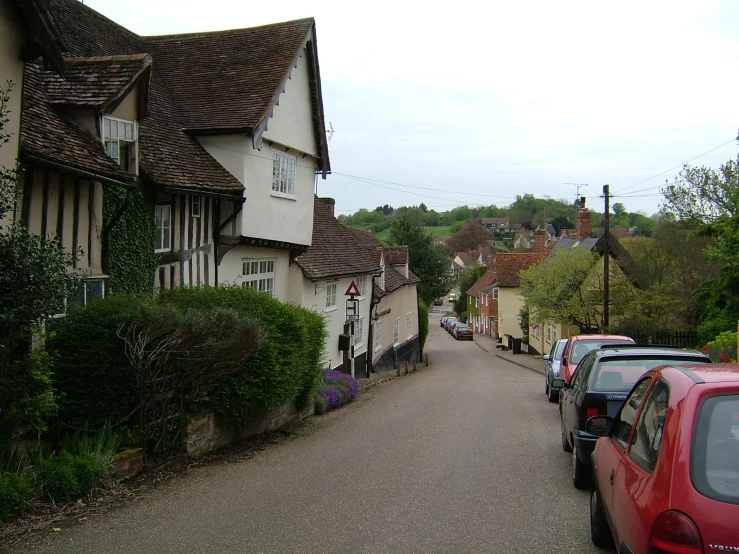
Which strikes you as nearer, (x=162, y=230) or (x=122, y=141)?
(x=122, y=141)

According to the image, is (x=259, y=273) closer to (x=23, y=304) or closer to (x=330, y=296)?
(x=330, y=296)

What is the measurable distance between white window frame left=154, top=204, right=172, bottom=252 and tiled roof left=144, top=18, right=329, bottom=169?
9.20 feet

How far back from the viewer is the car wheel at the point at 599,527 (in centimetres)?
569

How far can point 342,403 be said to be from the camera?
1716 cm

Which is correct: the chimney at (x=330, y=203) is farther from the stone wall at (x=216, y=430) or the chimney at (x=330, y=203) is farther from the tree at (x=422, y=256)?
the tree at (x=422, y=256)

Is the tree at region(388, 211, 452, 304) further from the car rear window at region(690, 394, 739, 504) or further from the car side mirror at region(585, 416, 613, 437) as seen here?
the car rear window at region(690, 394, 739, 504)

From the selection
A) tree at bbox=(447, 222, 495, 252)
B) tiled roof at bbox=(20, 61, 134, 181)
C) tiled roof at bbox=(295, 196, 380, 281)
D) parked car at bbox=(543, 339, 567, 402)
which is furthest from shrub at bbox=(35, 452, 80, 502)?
tree at bbox=(447, 222, 495, 252)

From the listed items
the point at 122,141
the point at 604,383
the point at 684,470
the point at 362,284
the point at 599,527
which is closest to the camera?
the point at 684,470

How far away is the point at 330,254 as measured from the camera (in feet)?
75.9

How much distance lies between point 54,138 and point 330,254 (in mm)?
13686

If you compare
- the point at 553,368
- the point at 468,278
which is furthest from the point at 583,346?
the point at 468,278

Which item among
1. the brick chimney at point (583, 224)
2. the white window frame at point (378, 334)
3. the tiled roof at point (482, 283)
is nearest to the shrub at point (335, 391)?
the white window frame at point (378, 334)

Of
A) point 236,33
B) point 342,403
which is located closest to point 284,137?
point 236,33

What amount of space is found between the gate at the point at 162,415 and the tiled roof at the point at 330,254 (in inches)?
401
